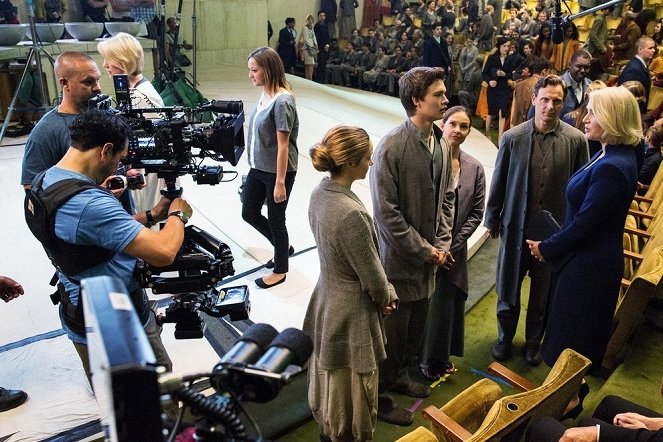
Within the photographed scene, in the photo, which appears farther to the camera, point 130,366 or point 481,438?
point 481,438

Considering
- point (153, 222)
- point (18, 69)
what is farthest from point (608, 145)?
point (18, 69)

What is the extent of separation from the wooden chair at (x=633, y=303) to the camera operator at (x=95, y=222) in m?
1.95

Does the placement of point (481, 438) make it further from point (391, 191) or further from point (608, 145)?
point (608, 145)

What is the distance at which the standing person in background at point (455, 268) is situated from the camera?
8.10 feet

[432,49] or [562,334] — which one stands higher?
[432,49]

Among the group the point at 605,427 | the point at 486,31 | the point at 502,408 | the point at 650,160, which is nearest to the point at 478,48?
the point at 486,31

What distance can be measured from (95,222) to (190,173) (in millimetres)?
546

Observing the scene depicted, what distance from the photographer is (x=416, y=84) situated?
2150 millimetres

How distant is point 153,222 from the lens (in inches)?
74.9

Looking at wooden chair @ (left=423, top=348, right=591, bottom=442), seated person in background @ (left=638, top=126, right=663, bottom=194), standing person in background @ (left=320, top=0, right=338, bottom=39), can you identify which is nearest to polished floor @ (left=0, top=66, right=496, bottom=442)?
wooden chair @ (left=423, top=348, right=591, bottom=442)

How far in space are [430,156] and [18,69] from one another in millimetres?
5446

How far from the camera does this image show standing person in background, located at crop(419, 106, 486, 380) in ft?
8.10

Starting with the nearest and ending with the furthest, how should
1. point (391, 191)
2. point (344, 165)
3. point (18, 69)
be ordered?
point (344, 165) < point (391, 191) < point (18, 69)

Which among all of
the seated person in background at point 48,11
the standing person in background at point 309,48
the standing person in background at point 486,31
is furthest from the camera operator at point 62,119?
the standing person in background at point 309,48
